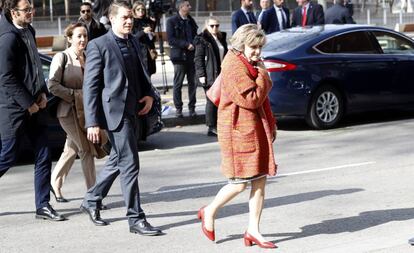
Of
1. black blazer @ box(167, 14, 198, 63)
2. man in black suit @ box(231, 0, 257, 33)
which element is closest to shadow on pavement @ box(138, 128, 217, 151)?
black blazer @ box(167, 14, 198, 63)

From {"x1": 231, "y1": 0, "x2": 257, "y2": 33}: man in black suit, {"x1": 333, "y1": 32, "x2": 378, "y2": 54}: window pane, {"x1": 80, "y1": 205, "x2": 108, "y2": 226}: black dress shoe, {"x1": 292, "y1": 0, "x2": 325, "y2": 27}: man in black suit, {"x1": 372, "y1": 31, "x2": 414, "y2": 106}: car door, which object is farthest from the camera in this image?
{"x1": 292, "y1": 0, "x2": 325, "y2": 27}: man in black suit

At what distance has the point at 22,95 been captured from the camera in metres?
8.30

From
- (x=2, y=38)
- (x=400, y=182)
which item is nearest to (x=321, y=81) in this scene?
(x=400, y=182)

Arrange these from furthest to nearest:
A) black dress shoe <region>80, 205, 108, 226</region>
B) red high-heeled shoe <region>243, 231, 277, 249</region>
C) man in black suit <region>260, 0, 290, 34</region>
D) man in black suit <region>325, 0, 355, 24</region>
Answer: man in black suit <region>325, 0, 355, 24</region>
man in black suit <region>260, 0, 290, 34</region>
black dress shoe <region>80, 205, 108, 226</region>
red high-heeled shoe <region>243, 231, 277, 249</region>

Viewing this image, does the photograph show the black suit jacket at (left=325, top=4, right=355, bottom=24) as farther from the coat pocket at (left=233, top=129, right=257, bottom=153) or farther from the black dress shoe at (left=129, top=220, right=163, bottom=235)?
the coat pocket at (left=233, top=129, right=257, bottom=153)

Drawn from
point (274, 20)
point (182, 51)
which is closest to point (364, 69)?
point (182, 51)

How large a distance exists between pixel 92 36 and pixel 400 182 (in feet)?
18.8

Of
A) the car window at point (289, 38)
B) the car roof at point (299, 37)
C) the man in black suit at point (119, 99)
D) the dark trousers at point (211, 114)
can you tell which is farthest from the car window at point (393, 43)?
the man in black suit at point (119, 99)

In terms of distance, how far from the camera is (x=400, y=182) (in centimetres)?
1002

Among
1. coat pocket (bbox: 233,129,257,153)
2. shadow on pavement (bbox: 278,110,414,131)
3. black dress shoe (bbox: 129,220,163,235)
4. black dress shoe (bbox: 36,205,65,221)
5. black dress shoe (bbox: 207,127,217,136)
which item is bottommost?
shadow on pavement (bbox: 278,110,414,131)

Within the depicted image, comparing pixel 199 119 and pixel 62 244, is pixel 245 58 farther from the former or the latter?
pixel 199 119

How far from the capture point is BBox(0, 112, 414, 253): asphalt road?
769 centimetres

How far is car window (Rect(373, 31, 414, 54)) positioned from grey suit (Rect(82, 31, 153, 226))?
8378mm

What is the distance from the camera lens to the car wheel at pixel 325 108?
14.6m
